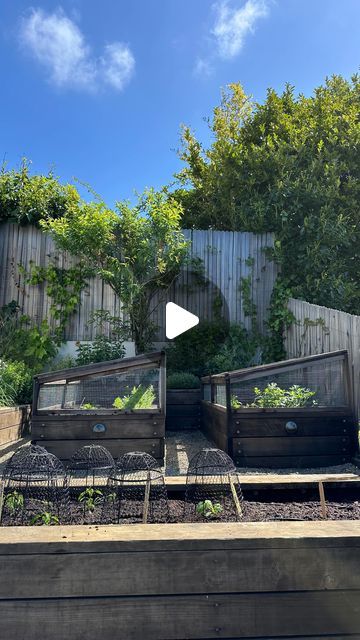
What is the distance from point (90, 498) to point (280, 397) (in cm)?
287

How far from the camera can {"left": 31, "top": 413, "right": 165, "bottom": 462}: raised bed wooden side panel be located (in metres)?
4.76

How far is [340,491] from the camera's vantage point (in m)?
2.64

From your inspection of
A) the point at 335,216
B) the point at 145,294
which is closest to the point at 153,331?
the point at 145,294

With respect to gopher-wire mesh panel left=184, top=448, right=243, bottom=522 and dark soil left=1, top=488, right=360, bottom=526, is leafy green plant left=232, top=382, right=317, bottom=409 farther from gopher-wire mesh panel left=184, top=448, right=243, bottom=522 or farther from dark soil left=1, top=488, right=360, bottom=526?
dark soil left=1, top=488, right=360, bottom=526

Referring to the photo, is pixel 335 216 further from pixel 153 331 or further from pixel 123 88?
pixel 123 88

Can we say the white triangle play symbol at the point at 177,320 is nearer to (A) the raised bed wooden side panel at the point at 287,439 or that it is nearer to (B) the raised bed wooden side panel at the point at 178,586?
(A) the raised bed wooden side panel at the point at 287,439

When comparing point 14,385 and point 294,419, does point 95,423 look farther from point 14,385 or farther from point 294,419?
point 14,385

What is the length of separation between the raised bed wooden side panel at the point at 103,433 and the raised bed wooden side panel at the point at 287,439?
82 centimetres

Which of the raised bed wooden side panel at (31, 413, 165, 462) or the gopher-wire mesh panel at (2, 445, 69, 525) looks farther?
the raised bed wooden side panel at (31, 413, 165, 462)

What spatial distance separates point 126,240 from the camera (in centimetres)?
859

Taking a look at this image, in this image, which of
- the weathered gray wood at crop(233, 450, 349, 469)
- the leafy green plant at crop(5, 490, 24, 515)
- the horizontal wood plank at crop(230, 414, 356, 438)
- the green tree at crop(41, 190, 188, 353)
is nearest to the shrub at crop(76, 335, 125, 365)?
the green tree at crop(41, 190, 188, 353)

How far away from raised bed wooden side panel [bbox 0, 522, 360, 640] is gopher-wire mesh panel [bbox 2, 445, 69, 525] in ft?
2.87

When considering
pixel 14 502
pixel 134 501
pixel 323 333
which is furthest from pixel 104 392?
pixel 323 333

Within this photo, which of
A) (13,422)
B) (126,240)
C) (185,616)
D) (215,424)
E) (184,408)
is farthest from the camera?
(126,240)
